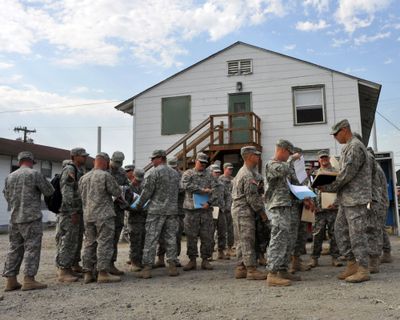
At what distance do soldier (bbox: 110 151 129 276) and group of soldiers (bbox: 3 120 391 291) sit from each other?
0.8 inches

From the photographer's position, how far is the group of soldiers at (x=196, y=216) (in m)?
5.47

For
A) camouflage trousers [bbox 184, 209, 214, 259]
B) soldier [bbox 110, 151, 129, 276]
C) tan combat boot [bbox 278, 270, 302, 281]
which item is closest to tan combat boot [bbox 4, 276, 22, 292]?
soldier [bbox 110, 151, 129, 276]

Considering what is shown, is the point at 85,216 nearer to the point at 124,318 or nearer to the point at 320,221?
the point at 124,318

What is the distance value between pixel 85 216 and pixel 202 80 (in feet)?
34.0

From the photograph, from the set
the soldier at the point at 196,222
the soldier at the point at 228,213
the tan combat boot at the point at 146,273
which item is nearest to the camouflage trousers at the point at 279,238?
the soldier at the point at 196,222

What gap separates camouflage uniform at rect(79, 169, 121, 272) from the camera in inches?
237

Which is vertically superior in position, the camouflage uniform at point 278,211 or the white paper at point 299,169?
the white paper at point 299,169

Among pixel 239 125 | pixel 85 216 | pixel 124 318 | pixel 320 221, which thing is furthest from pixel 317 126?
pixel 124 318

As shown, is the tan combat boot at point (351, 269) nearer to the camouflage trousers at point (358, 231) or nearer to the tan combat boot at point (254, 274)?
the camouflage trousers at point (358, 231)

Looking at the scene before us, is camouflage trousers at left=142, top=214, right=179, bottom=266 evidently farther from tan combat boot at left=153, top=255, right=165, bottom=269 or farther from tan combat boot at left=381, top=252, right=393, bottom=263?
tan combat boot at left=381, top=252, right=393, bottom=263

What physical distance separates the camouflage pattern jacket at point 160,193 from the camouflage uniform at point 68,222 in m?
1.03

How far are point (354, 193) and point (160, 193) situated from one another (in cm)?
297

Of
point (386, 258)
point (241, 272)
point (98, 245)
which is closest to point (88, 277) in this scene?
point (98, 245)

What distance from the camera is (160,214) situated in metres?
6.51
